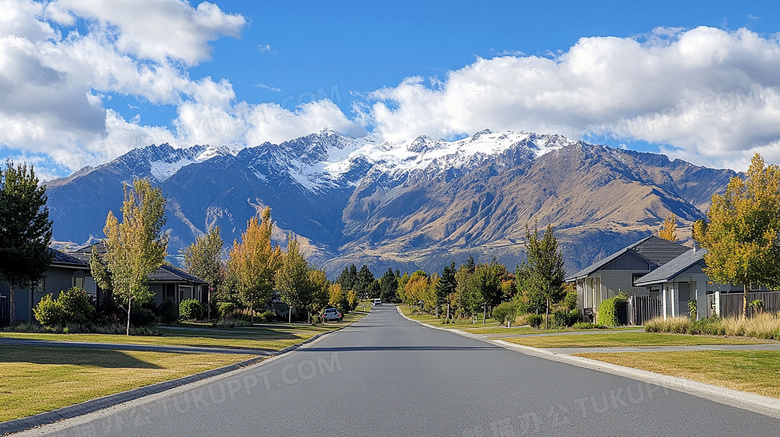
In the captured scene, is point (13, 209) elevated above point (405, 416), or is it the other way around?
point (13, 209)

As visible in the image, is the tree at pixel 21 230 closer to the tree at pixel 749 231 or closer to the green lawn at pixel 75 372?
the green lawn at pixel 75 372

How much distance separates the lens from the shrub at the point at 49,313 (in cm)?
3088

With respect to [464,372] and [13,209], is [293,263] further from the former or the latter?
[464,372]

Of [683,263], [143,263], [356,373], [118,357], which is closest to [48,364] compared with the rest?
[118,357]

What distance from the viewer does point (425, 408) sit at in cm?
1176

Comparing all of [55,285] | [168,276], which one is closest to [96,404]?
[55,285]

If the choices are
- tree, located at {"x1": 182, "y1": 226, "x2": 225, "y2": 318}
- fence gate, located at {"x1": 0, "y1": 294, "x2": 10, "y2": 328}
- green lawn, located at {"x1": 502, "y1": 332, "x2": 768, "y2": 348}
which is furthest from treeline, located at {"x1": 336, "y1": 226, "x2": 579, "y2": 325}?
fence gate, located at {"x1": 0, "y1": 294, "x2": 10, "y2": 328}

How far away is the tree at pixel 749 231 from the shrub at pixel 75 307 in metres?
28.0

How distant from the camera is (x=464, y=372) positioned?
18.1 m

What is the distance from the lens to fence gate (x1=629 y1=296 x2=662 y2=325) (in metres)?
45.4

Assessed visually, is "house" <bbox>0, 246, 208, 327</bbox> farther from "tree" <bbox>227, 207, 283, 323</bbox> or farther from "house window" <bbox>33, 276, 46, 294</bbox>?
"tree" <bbox>227, 207, 283, 323</bbox>

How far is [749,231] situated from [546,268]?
1417 cm

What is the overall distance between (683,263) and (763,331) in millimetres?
15686

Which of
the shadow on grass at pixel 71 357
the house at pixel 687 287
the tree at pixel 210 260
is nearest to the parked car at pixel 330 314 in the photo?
the tree at pixel 210 260
